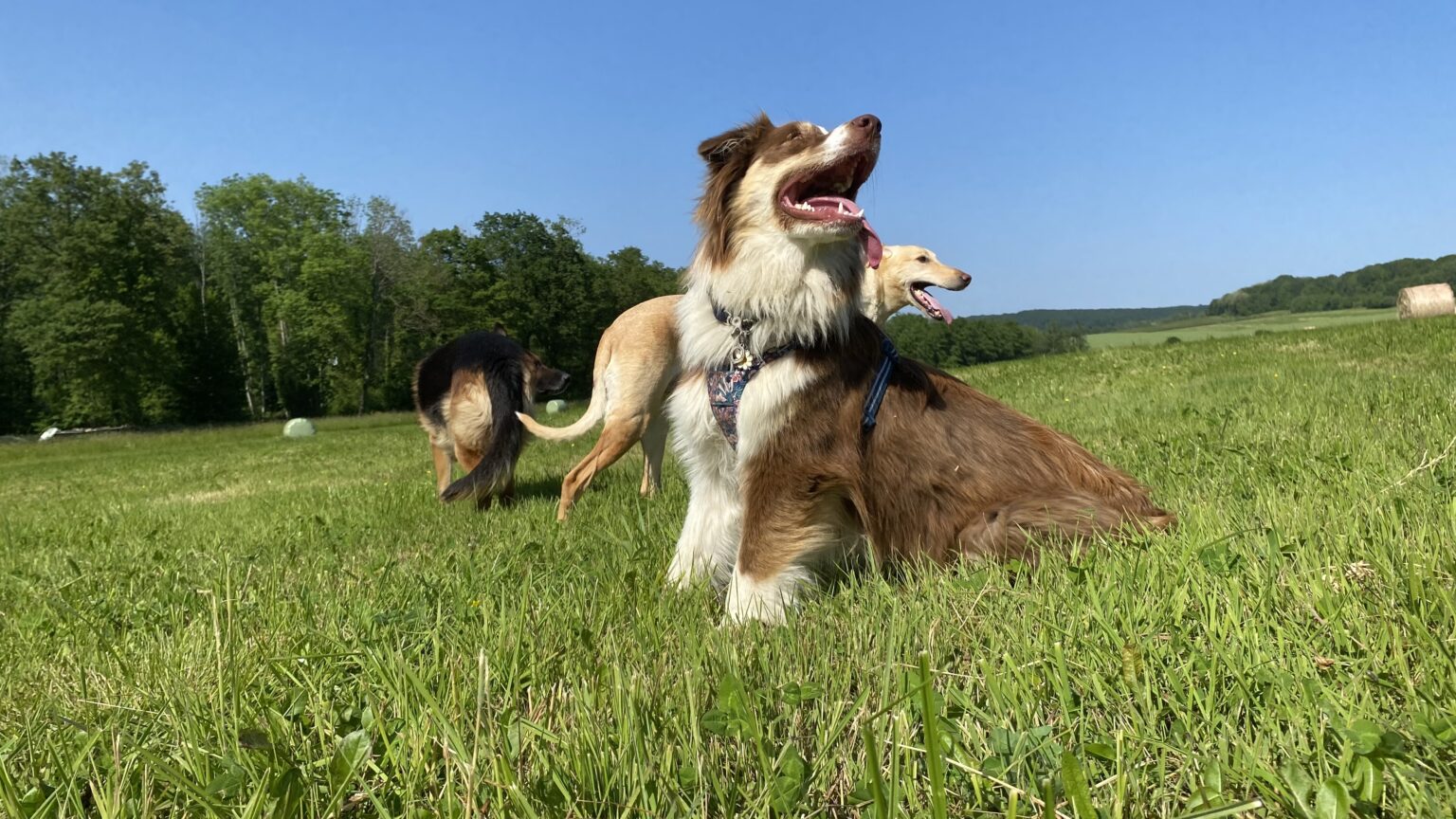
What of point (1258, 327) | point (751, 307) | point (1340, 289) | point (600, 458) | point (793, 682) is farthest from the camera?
point (1340, 289)

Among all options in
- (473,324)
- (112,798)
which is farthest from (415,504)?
(473,324)

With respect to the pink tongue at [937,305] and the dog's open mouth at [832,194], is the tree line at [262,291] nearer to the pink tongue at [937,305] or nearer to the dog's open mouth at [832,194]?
the pink tongue at [937,305]

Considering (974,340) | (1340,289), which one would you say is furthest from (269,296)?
(1340,289)

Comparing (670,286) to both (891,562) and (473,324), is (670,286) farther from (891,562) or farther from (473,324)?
(891,562)

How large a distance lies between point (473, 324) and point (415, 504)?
143 ft

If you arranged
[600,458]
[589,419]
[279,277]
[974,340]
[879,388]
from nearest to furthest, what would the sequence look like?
[879,388] < [600,458] < [589,419] < [974,340] < [279,277]

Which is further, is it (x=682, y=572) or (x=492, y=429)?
(x=492, y=429)

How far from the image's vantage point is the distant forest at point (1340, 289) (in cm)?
5484

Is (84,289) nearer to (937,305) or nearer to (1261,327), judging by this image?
(937,305)

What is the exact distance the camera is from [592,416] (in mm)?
6148

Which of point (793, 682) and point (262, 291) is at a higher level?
point (262, 291)

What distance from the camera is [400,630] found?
226 cm

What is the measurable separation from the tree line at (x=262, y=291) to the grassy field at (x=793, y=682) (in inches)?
1780

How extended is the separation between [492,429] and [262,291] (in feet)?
168
